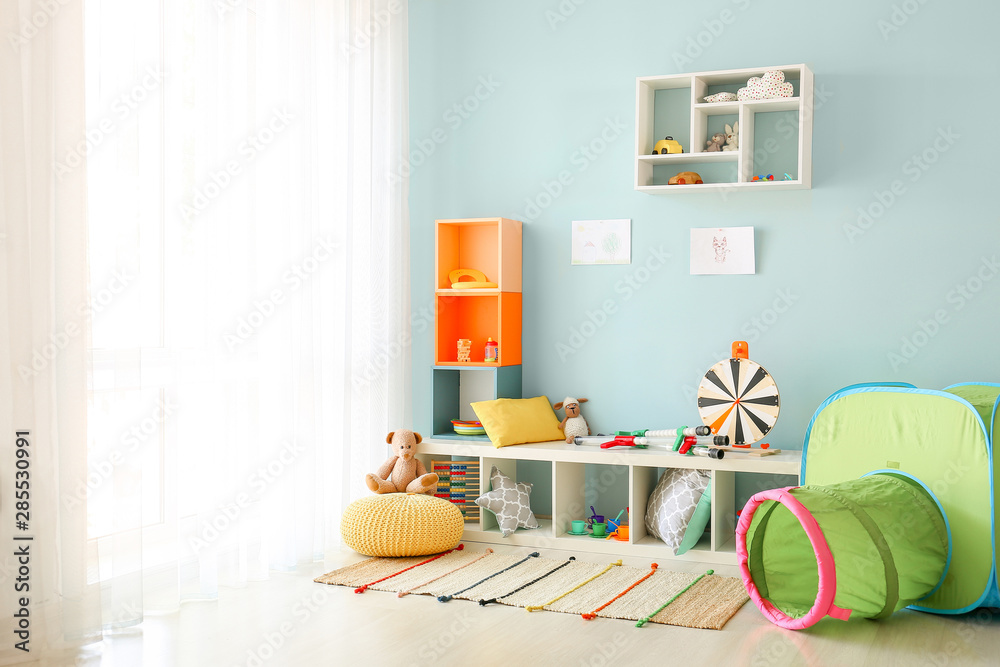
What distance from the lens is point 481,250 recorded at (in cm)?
425

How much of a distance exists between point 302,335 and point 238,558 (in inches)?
32.9

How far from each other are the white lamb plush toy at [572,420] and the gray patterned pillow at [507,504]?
0.32 meters

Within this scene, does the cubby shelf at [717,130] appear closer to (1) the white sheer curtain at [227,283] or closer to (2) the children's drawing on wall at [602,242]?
(2) the children's drawing on wall at [602,242]

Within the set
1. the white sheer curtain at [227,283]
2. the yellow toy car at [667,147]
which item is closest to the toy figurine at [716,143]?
the yellow toy car at [667,147]

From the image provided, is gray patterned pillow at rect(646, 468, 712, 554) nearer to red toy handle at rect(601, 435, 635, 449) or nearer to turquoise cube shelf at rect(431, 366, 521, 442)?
red toy handle at rect(601, 435, 635, 449)

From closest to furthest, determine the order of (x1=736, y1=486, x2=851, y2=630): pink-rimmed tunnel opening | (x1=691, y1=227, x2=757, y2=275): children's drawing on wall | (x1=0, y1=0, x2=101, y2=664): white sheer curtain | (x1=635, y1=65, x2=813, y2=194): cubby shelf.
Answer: (x1=0, y1=0, x2=101, y2=664): white sheer curtain
(x1=736, y1=486, x2=851, y2=630): pink-rimmed tunnel opening
(x1=635, y1=65, x2=813, y2=194): cubby shelf
(x1=691, y1=227, x2=757, y2=275): children's drawing on wall

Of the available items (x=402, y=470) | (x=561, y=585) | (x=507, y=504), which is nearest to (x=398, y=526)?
(x=402, y=470)

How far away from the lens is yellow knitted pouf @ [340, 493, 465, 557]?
3.45m

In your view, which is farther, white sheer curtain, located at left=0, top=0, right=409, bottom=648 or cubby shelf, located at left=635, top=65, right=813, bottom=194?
cubby shelf, located at left=635, top=65, right=813, bottom=194

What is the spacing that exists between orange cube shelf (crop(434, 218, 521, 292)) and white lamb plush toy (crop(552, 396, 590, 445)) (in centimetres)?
56

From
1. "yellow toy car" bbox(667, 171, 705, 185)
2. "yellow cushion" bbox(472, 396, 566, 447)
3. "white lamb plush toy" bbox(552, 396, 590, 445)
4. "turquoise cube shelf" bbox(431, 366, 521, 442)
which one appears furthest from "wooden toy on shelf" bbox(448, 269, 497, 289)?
"yellow toy car" bbox(667, 171, 705, 185)

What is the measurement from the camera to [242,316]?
3.20 metres

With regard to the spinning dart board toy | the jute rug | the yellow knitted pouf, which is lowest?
the jute rug

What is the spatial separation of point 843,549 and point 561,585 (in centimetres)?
94
